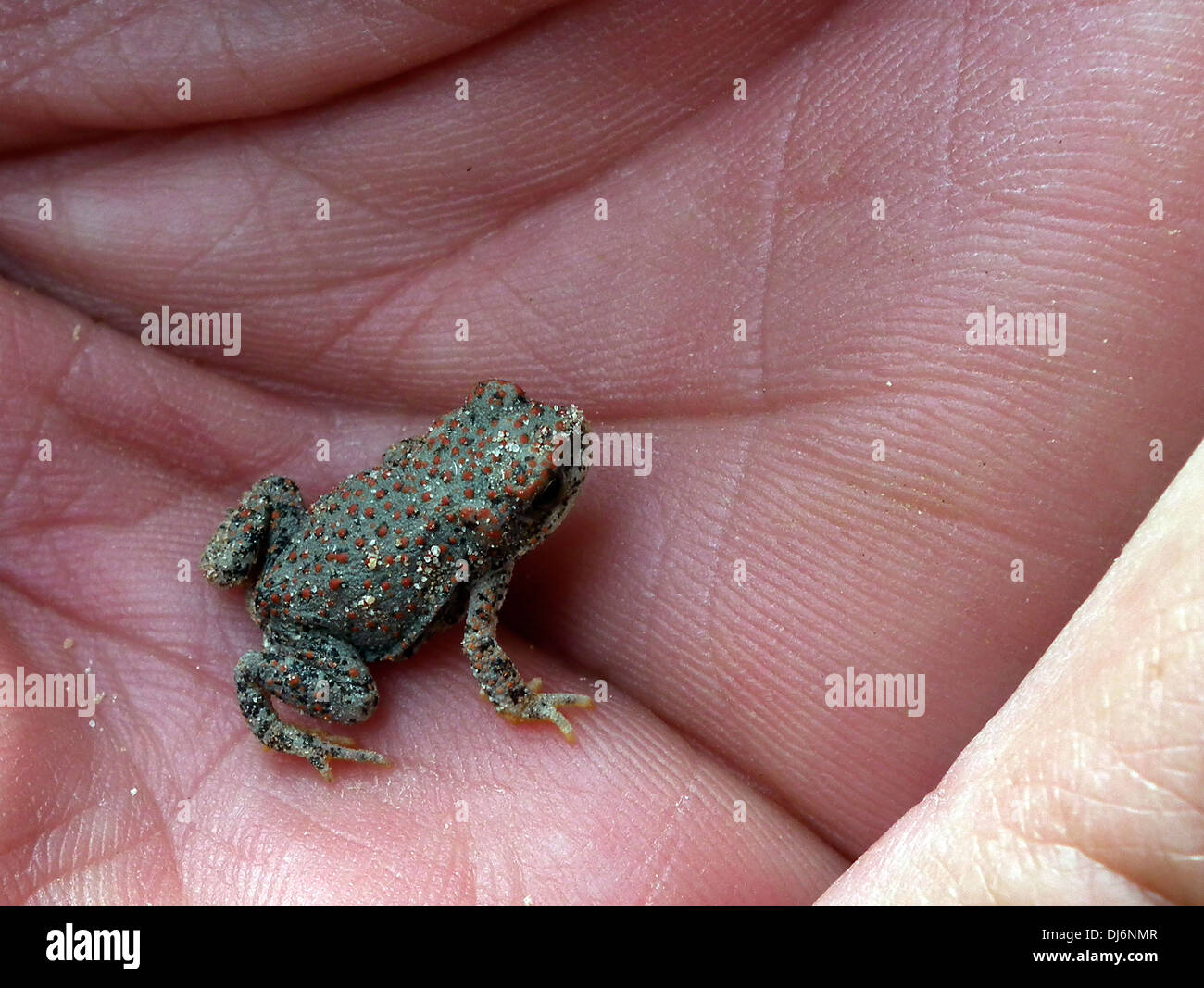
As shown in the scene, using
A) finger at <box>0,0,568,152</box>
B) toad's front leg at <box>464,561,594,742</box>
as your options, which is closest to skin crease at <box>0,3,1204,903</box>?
finger at <box>0,0,568,152</box>

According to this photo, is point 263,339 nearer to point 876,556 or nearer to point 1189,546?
point 876,556

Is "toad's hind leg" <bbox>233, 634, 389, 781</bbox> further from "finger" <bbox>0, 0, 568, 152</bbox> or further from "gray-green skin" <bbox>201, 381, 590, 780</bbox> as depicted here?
"finger" <bbox>0, 0, 568, 152</bbox>

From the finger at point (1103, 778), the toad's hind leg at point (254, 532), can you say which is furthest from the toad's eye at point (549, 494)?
the finger at point (1103, 778)

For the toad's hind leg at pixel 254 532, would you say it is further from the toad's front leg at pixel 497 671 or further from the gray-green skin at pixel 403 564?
the toad's front leg at pixel 497 671

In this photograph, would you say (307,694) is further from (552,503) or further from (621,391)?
(621,391)

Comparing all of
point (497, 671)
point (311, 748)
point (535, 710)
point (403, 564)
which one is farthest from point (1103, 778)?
point (311, 748)
